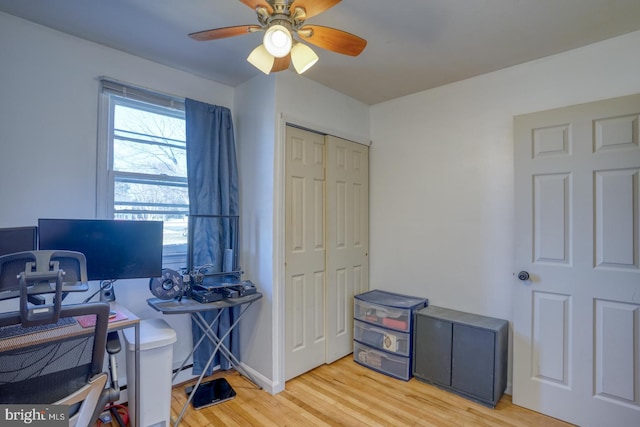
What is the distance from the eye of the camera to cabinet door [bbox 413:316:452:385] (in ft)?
8.17

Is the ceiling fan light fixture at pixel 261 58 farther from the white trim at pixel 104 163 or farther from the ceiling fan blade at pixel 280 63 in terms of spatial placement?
the white trim at pixel 104 163

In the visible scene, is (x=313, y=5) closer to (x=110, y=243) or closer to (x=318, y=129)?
(x=318, y=129)

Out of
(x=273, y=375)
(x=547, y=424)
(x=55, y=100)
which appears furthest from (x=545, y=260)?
(x=55, y=100)

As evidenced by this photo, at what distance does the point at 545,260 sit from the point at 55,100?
3.46 meters

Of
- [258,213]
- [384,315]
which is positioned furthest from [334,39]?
[384,315]

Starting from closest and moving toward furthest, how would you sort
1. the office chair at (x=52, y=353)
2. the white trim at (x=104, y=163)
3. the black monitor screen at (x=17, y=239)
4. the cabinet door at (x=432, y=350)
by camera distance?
the office chair at (x=52, y=353) → the black monitor screen at (x=17, y=239) → the white trim at (x=104, y=163) → the cabinet door at (x=432, y=350)

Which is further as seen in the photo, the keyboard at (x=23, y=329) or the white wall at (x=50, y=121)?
the white wall at (x=50, y=121)

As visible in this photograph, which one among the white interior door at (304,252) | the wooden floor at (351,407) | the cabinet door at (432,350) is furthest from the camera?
the white interior door at (304,252)

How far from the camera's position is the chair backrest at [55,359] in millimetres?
1139

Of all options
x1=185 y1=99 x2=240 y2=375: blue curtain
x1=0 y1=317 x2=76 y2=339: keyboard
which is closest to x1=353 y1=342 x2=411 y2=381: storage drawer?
x1=185 y1=99 x2=240 y2=375: blue curtain

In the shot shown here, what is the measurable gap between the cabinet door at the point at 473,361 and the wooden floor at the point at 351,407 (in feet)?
0.35

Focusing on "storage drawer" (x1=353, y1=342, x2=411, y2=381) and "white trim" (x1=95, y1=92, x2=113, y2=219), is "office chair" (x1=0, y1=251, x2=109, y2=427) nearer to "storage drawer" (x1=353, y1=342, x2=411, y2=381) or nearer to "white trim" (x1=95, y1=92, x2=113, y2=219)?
"white trim" (x1=95, y1=92, x2=113, y2=219)

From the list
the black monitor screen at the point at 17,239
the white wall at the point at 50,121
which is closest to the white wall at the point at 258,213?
the white wall at the point at 50,121

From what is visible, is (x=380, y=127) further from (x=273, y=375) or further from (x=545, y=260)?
(x=273, y=375)
